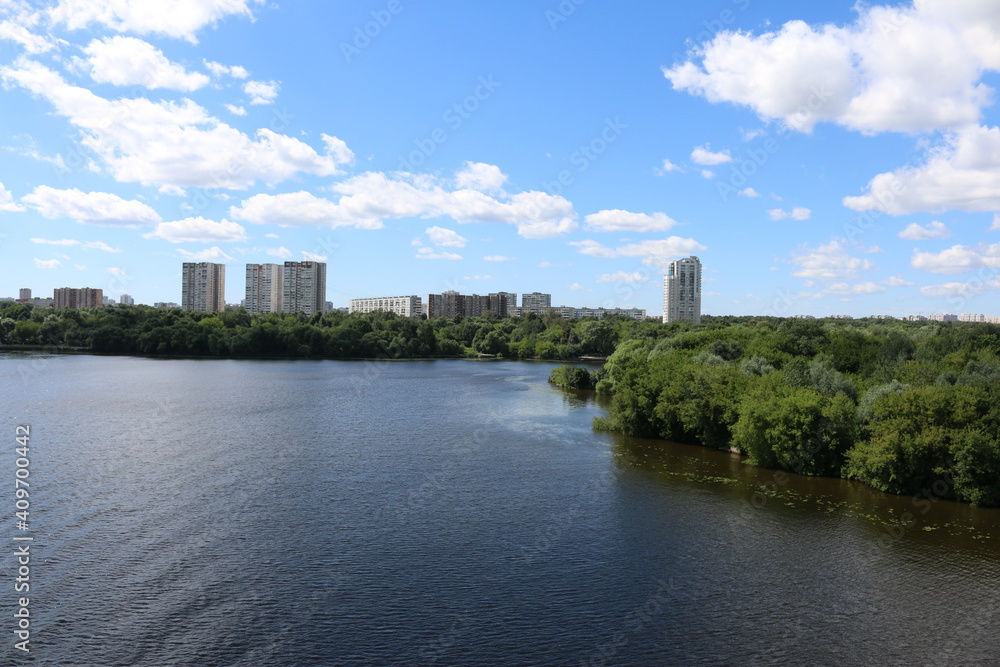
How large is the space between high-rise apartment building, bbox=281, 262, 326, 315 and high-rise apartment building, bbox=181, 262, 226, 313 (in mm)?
14722

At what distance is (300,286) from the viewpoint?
156375 millimetres

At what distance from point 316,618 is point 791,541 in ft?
47.0

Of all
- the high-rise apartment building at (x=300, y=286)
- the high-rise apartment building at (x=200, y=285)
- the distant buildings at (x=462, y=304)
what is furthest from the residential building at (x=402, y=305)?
the high-rise apartment building at (x=200, y=285)

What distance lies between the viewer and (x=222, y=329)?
90312 millimetres

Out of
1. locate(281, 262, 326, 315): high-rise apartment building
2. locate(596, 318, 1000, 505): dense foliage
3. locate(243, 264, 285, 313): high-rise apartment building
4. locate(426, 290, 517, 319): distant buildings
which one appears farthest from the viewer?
locate(426, 290, 517, 319): distant buildings

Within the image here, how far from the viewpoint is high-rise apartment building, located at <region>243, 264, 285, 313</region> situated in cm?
16350

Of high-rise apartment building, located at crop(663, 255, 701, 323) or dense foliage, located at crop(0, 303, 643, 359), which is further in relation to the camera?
high-rise apartment building, located at crop(663, 255, 701, 323)

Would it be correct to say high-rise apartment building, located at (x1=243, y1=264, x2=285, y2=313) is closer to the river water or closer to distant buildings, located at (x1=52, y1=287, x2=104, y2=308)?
distant buildings, located at (x1=52, y1=287, x2=104, y2=308)

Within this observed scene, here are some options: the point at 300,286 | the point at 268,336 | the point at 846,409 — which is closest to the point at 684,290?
the point at 300,286

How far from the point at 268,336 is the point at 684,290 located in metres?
96.1

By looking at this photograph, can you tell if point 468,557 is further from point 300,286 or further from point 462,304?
point 462,304

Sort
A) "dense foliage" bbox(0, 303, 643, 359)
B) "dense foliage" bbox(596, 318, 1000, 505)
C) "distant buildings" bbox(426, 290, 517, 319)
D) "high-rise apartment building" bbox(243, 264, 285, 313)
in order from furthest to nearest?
"distant buildings" bbox(426, 290, 517, 319)
"high-rise apartment building" bbox(243, 264, 285, 313)
"dense foliage" bbox(0, 303, 643, 359)
"dense foliage" bbox(596, 318, 1000, 505)

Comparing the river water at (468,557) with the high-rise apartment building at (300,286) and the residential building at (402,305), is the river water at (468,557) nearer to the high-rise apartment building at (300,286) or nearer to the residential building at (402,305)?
the high-rise apartment building at (300,286)

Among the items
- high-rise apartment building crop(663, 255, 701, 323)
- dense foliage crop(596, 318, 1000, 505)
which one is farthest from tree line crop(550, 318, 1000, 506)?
high-rise apartment building crop(663, 255, 701, 323)
